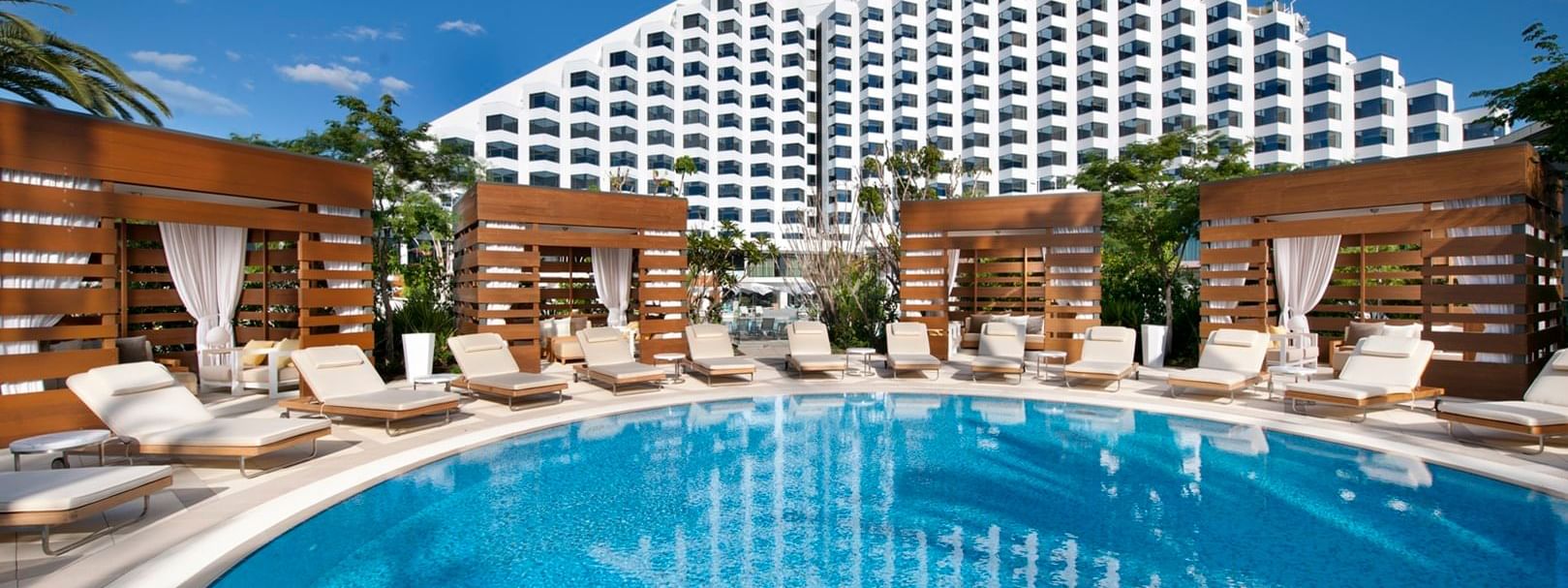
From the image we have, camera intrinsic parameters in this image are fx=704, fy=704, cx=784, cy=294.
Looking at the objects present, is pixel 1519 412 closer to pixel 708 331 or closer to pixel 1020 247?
pixel 1020 247

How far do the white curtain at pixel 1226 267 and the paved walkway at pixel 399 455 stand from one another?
5.22 feet

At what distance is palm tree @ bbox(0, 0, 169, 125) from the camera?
1022 cm

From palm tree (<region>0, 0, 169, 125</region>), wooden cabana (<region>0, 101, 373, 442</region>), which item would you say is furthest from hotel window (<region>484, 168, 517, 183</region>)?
wooden cabana (<region>0, 101, 373, 442</region>)

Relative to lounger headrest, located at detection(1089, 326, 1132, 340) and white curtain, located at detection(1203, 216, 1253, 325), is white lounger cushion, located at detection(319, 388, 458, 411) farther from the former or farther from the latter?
white curtain, located at detection(1203, 216, 1253, 325)

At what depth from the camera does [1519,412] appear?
21.5ft

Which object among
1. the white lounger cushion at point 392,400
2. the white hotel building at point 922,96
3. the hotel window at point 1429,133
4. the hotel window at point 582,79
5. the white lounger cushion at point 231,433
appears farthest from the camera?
the hotel window at point 582,79

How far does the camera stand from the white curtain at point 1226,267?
11.3m

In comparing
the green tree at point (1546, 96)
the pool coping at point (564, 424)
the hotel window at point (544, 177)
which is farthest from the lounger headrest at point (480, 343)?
the hotel window at point (544, 177)

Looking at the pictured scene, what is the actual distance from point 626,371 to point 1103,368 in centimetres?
699

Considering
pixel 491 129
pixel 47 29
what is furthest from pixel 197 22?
pixel 491 129

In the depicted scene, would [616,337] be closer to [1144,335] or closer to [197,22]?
[1144,335]

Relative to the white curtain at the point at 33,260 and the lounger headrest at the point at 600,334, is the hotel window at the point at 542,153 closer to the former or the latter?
the lounger headrest at the point at 600,334

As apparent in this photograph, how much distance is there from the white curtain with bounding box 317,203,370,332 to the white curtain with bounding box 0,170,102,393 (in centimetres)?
247

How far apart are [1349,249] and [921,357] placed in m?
9.21
